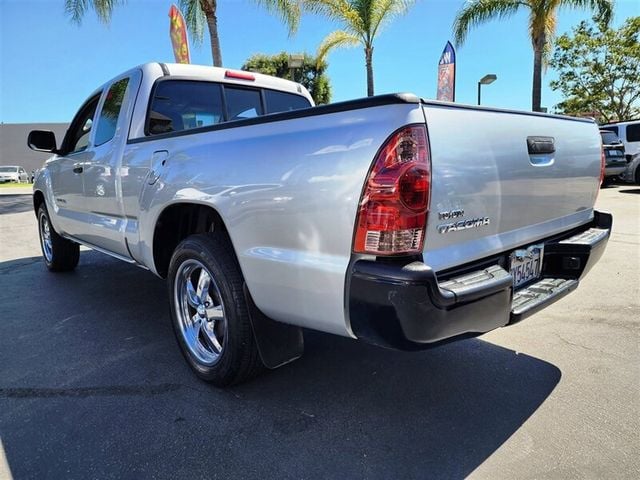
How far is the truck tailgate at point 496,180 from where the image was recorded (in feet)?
6.16

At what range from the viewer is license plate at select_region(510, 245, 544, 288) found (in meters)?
2.36

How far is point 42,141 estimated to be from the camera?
467 centimetres

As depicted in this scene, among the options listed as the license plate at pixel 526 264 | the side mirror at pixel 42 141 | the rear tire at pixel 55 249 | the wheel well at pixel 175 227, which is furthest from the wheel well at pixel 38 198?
the license plate at pixel 526 264

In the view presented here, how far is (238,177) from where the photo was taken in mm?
2271

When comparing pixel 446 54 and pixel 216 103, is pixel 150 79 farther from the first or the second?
pixel 446 54

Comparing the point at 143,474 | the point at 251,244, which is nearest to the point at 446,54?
the point at 251,244

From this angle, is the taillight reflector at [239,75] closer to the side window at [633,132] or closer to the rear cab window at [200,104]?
the rear cab window at [200,104]

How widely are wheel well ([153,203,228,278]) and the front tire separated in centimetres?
23

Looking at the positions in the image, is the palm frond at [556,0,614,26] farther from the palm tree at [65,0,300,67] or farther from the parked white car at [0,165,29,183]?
the parked white car at [0,165,29,183]

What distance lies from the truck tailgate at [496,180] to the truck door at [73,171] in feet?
10.6

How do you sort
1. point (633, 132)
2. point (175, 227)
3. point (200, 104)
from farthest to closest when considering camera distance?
point (633, 132) → point (200, 104) → point (175, 227)

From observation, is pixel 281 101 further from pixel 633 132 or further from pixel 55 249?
pixel 633 132

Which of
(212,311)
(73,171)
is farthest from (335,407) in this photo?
(73,171)

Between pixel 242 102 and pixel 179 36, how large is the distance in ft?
29.7
